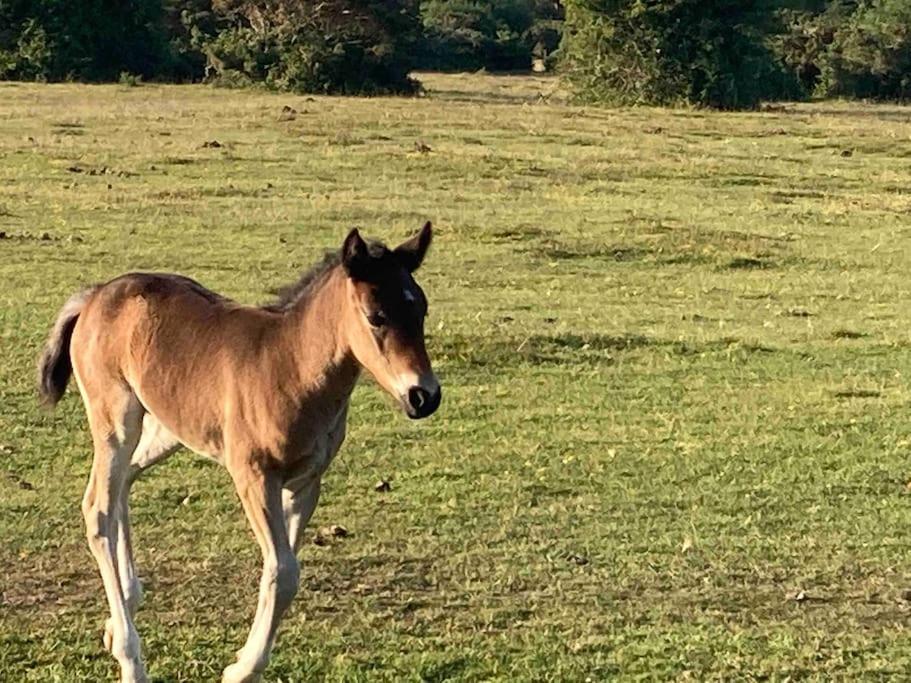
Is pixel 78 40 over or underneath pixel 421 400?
underneath

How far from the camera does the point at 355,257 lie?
4965 mm

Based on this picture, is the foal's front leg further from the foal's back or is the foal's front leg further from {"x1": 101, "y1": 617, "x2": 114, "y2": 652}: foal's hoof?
{"x1": 101, "y1": 617, "x2": 114, "y2": 652}: foal's hoof

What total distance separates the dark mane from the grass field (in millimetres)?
1299

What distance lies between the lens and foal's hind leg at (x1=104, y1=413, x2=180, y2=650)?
5836 mm

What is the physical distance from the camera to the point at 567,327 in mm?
12938

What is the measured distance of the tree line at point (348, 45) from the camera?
4012cm

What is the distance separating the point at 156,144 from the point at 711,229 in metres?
9.87

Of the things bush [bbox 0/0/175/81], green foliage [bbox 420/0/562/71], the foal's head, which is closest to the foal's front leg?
the foal's head

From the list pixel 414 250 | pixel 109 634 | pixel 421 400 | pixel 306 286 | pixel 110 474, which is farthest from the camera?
pixel 110 474

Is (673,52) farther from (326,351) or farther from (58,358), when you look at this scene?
(326,351)

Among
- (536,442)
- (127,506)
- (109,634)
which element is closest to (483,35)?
(536,442)

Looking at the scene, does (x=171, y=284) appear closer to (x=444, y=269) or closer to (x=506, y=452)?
(x=506, y=452)

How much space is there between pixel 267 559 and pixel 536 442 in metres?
4.34

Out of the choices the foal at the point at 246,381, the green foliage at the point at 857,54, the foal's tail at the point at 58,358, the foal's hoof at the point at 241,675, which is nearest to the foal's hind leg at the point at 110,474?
the foal at the point at 246,381
